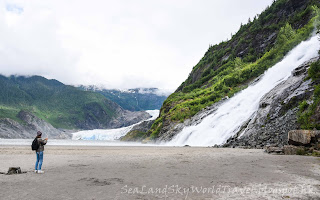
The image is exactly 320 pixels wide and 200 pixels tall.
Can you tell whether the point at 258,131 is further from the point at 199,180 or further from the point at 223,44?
the point at 223,44

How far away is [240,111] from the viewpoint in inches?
1722

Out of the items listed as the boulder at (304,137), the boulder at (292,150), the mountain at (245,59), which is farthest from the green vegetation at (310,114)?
the mountain at (245,59)

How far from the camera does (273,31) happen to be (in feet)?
283

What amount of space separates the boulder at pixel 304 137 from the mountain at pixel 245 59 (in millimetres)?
38336

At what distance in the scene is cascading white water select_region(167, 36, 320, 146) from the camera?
40.9 meters

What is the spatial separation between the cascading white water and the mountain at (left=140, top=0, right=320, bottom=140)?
344 inches

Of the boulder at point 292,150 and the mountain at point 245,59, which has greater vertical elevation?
the mountain at point 245,59

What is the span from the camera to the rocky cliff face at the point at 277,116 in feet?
90.7

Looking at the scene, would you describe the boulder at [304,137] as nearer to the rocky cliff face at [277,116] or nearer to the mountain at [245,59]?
the rocky cliff face at [277,116]

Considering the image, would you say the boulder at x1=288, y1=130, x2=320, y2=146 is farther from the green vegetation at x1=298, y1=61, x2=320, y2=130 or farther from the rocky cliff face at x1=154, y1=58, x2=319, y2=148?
the rocky cliff face at x1=154, y1=58, x2=319, y2=148

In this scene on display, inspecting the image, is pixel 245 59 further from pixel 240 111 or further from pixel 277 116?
pixel 277 116

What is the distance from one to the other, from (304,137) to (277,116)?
1203cm

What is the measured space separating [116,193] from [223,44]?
125110 millimetres

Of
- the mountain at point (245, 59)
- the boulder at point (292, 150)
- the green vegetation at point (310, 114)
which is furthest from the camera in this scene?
the mountain at point (245, 59)
